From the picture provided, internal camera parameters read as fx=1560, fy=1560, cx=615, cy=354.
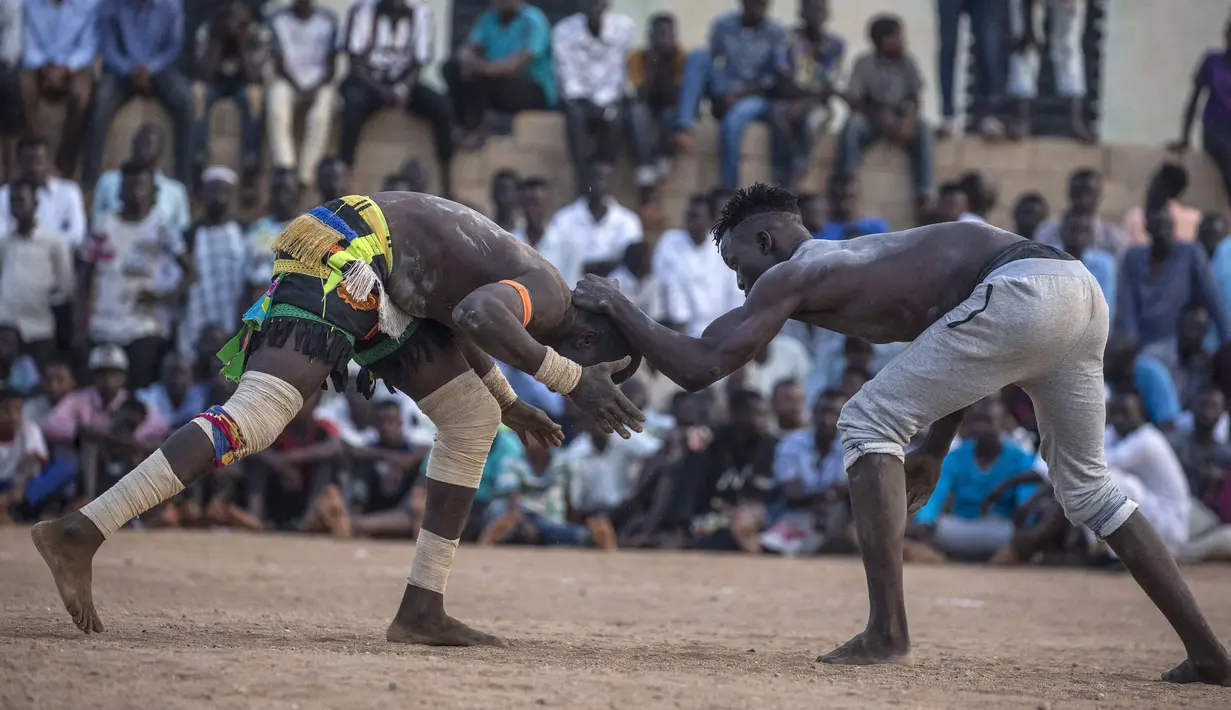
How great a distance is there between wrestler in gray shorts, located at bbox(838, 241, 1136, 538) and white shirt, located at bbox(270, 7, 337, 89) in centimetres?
941

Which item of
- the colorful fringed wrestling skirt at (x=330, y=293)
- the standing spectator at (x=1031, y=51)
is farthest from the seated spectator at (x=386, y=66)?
the colorful fringed wrestling skirt at (x=330, y=293)

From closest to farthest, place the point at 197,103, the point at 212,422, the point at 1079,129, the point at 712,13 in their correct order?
1. the point at 212,422
2. the point at 197,103
3. the point at 1079,129
4. the point at 712,13

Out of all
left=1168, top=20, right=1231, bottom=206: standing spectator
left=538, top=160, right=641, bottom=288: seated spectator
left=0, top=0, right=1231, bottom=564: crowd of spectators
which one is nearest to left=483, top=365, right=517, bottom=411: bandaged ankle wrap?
left=0, top=0, right=1231, bottom=564: crowd of spectators

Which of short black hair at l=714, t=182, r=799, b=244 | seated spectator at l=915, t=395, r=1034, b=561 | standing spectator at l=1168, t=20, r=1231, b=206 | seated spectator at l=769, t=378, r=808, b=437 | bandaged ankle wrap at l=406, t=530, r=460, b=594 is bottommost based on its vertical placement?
seated spectator at l=915, t=395, r=1034, b=561

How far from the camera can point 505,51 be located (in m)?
13.8

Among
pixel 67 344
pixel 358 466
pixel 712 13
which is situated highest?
pixel 712 13

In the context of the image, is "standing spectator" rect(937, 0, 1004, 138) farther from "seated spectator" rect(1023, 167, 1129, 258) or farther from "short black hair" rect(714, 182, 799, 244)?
"short black hair" rect(714, 182, 799, 244)

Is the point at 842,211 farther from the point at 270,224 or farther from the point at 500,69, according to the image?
the point at 270,224

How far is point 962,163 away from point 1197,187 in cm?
220

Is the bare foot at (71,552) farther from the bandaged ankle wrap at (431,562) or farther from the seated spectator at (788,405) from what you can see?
the seated spectator at (788,405)

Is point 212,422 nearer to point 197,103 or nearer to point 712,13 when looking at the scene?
point 197,103

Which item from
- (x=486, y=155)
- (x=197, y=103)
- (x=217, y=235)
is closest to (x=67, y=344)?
(x=217, y=235)

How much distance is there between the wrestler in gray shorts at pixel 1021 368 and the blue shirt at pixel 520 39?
29.5ft

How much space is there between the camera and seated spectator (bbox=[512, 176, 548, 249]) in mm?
13008
